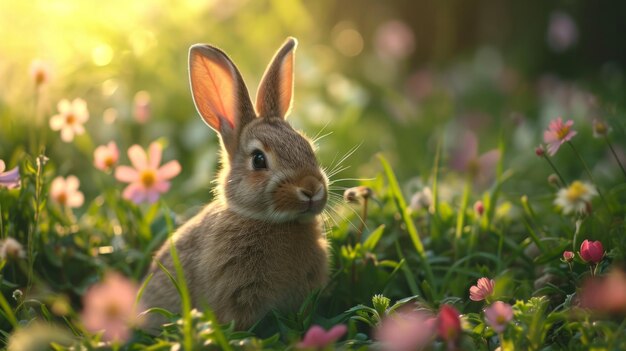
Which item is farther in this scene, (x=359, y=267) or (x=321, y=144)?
(x=321, y=144)

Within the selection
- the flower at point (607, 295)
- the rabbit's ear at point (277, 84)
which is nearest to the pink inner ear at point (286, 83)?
the rabbit's ear at point (277, 84)

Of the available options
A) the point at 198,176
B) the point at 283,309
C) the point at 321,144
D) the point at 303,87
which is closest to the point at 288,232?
the point at 283,309

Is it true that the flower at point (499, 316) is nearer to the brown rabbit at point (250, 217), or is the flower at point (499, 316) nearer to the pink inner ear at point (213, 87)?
the brown rabbit at point (250, 217)

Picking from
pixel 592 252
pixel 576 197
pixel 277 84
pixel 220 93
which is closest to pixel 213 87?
pixel 220 93

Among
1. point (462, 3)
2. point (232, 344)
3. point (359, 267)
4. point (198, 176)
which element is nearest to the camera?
point (232, 344)

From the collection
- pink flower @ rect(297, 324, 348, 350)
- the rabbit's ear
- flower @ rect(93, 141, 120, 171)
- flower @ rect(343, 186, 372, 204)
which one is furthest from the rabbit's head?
pink flower @ rect(297, 324, 348, 350)

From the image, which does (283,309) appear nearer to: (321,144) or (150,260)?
(150,260)

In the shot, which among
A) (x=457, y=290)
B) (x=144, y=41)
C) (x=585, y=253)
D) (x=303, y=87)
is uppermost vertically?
(x=144, y=41)
